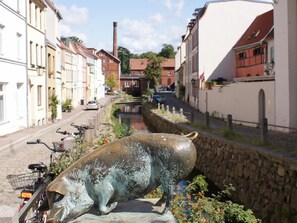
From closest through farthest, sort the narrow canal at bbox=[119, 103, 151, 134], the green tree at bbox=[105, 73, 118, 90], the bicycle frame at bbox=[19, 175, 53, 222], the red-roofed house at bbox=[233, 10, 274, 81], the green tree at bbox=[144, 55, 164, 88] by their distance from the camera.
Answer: the bicycle frame at bbox=[19, 175, 53, 222]
the red-roofed house at bbox=[233, 10, 274, 81]
the narrow canal at bbox=[119, 103, 151, 134]
the green tree at bbox=[144, 55, 164, 88]
the green tree at bbox=[105, 73, 118, 90]

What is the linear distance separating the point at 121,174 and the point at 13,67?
19.9m

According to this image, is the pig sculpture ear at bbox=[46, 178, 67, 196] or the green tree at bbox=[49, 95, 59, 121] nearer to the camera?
the pig sculpture ear at bbox=[46, 178, 67, 196]

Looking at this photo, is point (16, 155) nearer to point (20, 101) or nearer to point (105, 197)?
point (20, 101)

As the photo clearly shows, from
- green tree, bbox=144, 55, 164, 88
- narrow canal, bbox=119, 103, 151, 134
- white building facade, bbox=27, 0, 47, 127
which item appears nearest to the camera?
white building facade, bbox=27, 0, 47, 127

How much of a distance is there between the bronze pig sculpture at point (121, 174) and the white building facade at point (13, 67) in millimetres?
17771

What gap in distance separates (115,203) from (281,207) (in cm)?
716

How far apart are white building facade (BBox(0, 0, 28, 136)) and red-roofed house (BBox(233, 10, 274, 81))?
1405 centimetres

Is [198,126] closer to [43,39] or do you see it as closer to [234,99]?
[234,99]

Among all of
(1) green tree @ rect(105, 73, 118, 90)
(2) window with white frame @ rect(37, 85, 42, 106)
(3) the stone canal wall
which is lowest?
(3) the stone canal wall

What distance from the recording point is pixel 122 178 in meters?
4.62

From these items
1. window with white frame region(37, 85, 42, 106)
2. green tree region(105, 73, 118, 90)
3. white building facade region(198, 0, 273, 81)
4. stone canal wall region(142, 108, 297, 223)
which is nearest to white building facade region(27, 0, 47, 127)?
window with white frame region(37, 85, 42, 106)

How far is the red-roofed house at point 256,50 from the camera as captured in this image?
30844 millimetres

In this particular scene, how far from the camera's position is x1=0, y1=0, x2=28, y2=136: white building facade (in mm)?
21766

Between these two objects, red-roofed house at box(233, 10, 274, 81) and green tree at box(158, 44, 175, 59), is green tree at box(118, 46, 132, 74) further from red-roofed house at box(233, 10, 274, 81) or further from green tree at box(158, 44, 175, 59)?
red-roofed house at box(233, 10, 274, 81)
